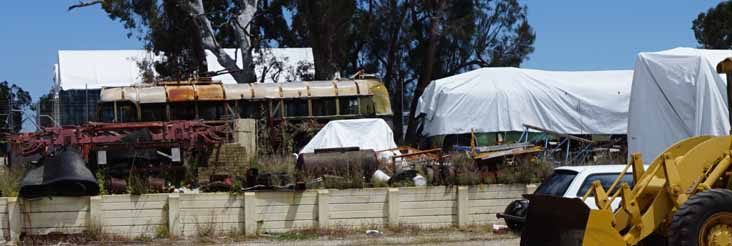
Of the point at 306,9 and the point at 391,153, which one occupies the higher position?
the point at 306,9

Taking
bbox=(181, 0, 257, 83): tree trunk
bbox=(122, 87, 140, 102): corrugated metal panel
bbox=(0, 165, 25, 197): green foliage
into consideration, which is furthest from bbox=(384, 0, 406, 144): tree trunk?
bbox=(0, 165, 25, 197): green foliage

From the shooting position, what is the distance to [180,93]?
28.6m

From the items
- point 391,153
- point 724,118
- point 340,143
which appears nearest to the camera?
point 724,118

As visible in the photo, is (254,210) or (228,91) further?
(228,91)

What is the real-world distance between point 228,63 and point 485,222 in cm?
1859

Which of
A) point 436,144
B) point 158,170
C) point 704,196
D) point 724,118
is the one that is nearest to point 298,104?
point 436,144

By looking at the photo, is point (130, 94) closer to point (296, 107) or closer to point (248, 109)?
point (248, 109)

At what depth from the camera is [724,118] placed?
20.8 meters

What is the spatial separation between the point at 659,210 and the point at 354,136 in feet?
48.1

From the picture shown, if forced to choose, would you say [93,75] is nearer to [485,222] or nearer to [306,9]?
[306,9]

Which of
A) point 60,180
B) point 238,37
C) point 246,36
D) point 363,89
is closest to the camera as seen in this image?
point 60,180

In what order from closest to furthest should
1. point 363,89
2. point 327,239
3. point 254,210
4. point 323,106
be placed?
point 327,239
point 254,210
point 323,106
point 363,89

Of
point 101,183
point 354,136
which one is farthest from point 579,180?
point 354,136

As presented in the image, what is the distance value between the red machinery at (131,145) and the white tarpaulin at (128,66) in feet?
58.5
